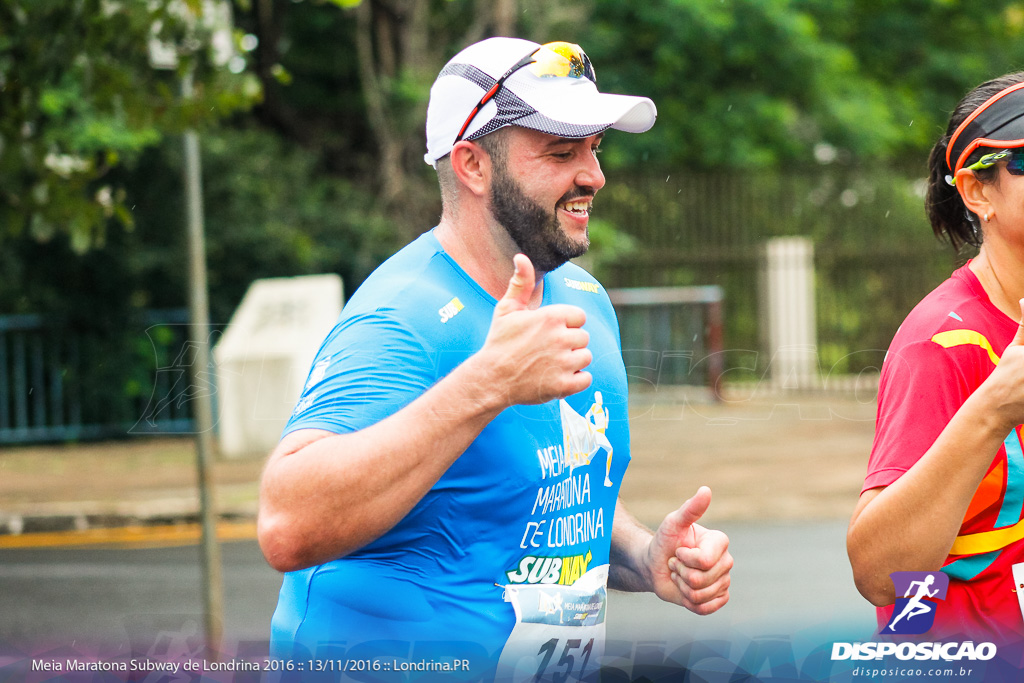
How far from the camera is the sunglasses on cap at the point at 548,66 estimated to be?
1912 mm

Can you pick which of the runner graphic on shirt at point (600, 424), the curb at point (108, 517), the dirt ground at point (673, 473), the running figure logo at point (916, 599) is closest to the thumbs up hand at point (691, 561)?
the runner graphic on shirt at point (600, 424)

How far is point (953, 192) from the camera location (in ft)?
7.02

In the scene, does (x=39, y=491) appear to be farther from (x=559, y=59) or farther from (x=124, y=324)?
(x=559, y=59)

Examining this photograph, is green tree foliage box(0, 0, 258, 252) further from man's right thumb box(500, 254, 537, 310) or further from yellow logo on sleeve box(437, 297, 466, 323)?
man's right thumb box(500, 254, 537, 310)

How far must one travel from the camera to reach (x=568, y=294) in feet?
7.07

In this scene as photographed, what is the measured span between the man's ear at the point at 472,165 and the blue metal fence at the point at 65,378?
983 centimetres

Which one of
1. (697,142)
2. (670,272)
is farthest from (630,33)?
(670,272)

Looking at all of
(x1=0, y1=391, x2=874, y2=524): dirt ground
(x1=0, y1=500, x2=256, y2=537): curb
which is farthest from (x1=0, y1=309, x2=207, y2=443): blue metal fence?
(x1=0, y1=500, x2=256, y2=537): curb

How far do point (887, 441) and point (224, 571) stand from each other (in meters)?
5.82

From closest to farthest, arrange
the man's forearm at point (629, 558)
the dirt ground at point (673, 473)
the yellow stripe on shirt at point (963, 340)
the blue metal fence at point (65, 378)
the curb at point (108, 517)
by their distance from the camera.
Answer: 1. the yellow stripe on shirt at point (963, 340)
2. the man's forearm at point (629, 558)
3. the dirt ground at point (673, 473)
4. the curb at point (108, 517)
5. the blue metal fence at point (65, 378)

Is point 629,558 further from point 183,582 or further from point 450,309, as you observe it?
point 183,582

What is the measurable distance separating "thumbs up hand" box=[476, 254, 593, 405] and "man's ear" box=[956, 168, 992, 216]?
769 mm

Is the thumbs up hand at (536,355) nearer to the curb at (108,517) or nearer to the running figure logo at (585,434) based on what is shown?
the running figure logo at (585,434)

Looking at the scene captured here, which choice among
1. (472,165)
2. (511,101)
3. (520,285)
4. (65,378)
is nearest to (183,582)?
(472,165)
